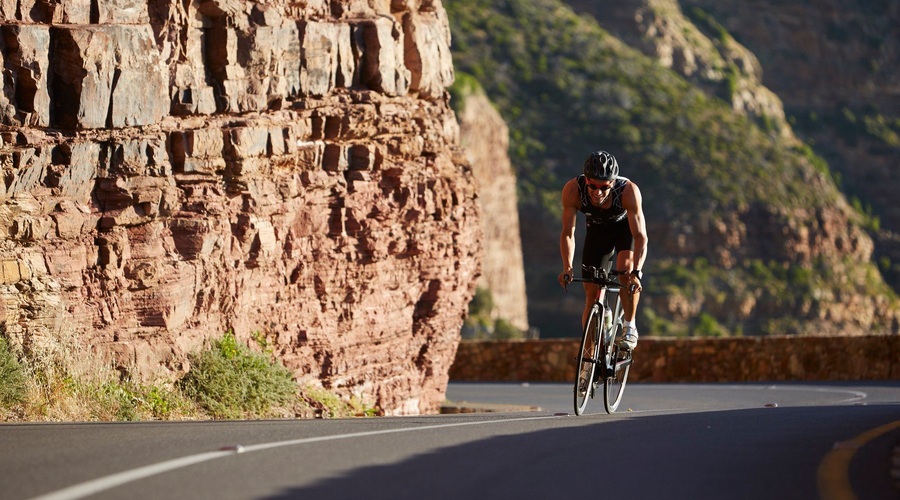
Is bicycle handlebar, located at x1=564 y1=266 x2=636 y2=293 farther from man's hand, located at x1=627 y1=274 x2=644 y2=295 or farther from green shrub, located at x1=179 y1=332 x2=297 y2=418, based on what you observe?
green shrub, located at x1=179 y1=332 x2=297 y2=418

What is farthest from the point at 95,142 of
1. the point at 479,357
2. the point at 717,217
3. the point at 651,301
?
the point at 717,217

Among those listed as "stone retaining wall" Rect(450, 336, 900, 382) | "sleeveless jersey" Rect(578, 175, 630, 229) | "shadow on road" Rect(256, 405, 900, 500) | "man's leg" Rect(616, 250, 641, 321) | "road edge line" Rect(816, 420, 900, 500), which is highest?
"sleeveless jersey" Rect(578, 175, 630, 229)

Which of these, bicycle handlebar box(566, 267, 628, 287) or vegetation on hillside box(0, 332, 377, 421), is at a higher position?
bicycle handlebar box(566, 267, 628, 287)

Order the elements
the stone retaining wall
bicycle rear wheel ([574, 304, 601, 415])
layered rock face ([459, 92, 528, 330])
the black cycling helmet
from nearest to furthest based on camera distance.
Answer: the black cycling helmet
bicycle rear wheel ([574, 304, 601, 415])
the stone retaining wall
layered rock face ([459, 92, 528, 330])

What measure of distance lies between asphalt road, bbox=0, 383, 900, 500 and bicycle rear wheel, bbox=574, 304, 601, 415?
0.22m

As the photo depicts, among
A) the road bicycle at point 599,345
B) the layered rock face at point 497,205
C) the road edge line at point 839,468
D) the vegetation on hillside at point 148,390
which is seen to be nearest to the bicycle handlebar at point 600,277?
the road bicycle at point 599,345

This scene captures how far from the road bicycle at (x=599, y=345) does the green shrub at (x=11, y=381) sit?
5.79m

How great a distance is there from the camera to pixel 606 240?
11977 mm

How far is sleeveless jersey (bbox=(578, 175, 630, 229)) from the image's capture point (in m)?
11.7

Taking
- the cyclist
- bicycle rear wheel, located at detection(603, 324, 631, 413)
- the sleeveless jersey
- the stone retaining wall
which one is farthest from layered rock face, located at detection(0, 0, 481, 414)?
the stone retaining wall

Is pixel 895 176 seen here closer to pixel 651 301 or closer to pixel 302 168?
pixel 651 301

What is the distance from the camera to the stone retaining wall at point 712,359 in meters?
27.9

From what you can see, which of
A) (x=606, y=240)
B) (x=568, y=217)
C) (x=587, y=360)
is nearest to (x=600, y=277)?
(x=606, y=240)

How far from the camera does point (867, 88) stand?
109375 mm
